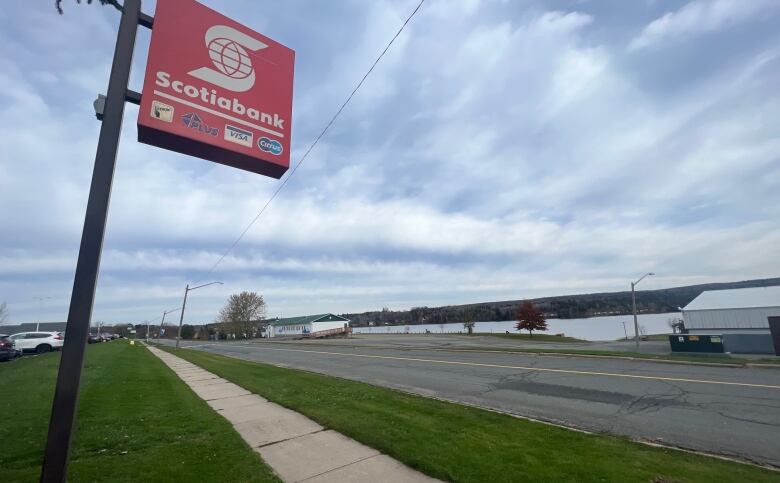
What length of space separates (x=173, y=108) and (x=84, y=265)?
1.93 meters

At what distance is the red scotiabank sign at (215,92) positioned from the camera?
14.1 ft

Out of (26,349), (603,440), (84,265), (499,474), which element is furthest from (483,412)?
(26,349)

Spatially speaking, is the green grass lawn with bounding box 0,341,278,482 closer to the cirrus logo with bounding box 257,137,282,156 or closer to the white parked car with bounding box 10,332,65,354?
the cirrus logo with bounding box 257,137,282,156

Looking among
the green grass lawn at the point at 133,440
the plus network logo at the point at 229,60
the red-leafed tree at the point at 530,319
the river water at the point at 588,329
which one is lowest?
the river water at the point at 588,329

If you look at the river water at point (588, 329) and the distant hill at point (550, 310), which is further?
the distant hill at point (550, 310)

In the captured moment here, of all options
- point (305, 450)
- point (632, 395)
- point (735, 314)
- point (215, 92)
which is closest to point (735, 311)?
point (735, 314)

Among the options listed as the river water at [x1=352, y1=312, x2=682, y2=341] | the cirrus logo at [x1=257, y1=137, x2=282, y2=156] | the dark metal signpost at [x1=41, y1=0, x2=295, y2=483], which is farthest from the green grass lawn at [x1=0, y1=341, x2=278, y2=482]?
the river water at [x1=352, y1=312, x2=682, y2=341]

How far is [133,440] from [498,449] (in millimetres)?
5368

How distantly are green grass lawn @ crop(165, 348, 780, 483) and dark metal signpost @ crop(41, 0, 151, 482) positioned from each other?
363 cm

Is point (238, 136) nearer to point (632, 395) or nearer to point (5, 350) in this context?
point (632, 395)

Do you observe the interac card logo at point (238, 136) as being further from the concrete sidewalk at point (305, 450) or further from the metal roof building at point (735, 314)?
the metal roof building at point (735, 314)

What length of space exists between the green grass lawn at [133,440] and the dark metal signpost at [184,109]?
1802 millimetres

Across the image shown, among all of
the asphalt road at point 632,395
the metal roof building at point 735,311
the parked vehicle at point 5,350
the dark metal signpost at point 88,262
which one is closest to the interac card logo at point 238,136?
the dark metal signpost at point 88,262

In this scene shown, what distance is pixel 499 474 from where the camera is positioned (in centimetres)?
450
